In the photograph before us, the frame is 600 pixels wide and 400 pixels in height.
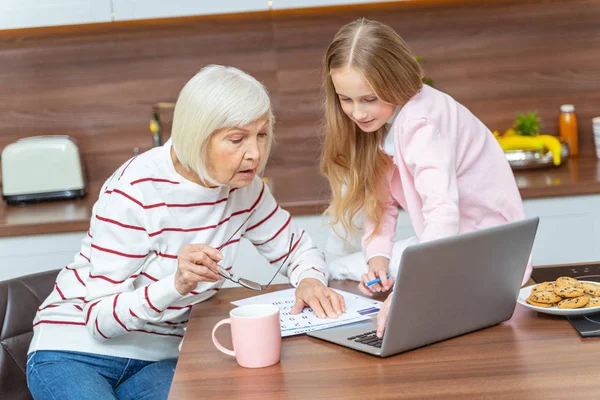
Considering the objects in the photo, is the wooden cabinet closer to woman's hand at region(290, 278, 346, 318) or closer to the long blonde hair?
the long blonde hair

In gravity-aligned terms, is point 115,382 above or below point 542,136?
below

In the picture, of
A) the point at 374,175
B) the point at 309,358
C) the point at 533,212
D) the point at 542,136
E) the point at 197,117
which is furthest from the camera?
the point at 542,136

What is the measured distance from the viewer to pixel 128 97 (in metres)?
3.13

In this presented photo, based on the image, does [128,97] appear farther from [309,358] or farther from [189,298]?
[309,358]

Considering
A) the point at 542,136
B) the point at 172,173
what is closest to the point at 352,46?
the point at 172,173

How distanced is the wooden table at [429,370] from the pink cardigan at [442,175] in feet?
1.16

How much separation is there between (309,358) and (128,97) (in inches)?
84.4

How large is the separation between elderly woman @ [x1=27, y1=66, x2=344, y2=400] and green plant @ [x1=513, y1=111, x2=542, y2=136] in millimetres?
1524

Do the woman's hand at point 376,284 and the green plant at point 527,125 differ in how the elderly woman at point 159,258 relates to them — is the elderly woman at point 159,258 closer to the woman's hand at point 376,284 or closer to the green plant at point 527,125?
the woman's hand at point 376,284

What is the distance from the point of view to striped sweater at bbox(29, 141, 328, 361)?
4.94 feet

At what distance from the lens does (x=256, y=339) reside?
116 cm

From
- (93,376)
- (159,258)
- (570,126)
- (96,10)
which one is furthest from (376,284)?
(570,126)

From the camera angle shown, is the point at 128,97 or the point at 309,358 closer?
the point at 309,358

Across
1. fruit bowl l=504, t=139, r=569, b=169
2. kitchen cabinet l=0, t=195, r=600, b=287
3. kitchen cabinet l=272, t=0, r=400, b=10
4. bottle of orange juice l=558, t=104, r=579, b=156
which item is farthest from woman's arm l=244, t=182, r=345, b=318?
bottle of orange juice l=558, t=104, r=579, b=156
